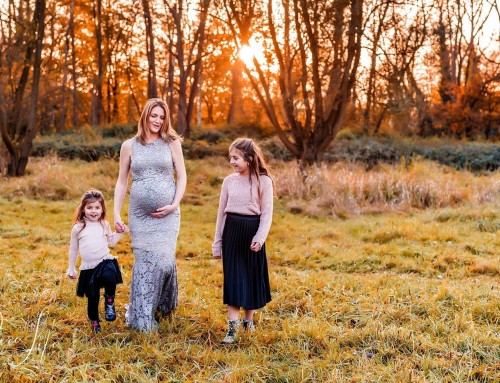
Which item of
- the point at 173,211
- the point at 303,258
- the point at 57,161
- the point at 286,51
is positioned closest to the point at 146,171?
the point at 173,211

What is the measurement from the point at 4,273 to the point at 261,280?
10.9ft

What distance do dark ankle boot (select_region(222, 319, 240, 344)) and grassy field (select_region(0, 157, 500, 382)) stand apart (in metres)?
0.07

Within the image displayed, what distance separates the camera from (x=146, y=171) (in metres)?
4.58

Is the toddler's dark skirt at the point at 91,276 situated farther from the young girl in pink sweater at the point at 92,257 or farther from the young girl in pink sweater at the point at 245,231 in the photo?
the young girl in pink sweater at the point at 245,231

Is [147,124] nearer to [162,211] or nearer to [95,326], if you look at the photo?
[162,211]

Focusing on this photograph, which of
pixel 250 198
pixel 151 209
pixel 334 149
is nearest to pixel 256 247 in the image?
pixel 250 198

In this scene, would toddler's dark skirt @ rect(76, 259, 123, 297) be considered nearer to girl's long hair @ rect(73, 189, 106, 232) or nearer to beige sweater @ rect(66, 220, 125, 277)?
beige sweater @ rect(66, 220, 125, 277)

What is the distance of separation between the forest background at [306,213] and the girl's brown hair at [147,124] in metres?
1.71

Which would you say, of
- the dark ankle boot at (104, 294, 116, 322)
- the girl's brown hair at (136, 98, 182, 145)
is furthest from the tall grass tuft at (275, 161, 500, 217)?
the dark ankle boot at (104, 294, 116, 322)

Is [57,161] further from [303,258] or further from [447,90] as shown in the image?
[447,90]

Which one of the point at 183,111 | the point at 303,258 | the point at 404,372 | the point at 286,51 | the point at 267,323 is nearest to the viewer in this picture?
the point at 404,372

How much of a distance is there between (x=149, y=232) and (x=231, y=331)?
1128mm

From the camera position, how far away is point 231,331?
4.41m

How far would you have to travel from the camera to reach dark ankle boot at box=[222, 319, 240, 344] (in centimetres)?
435
